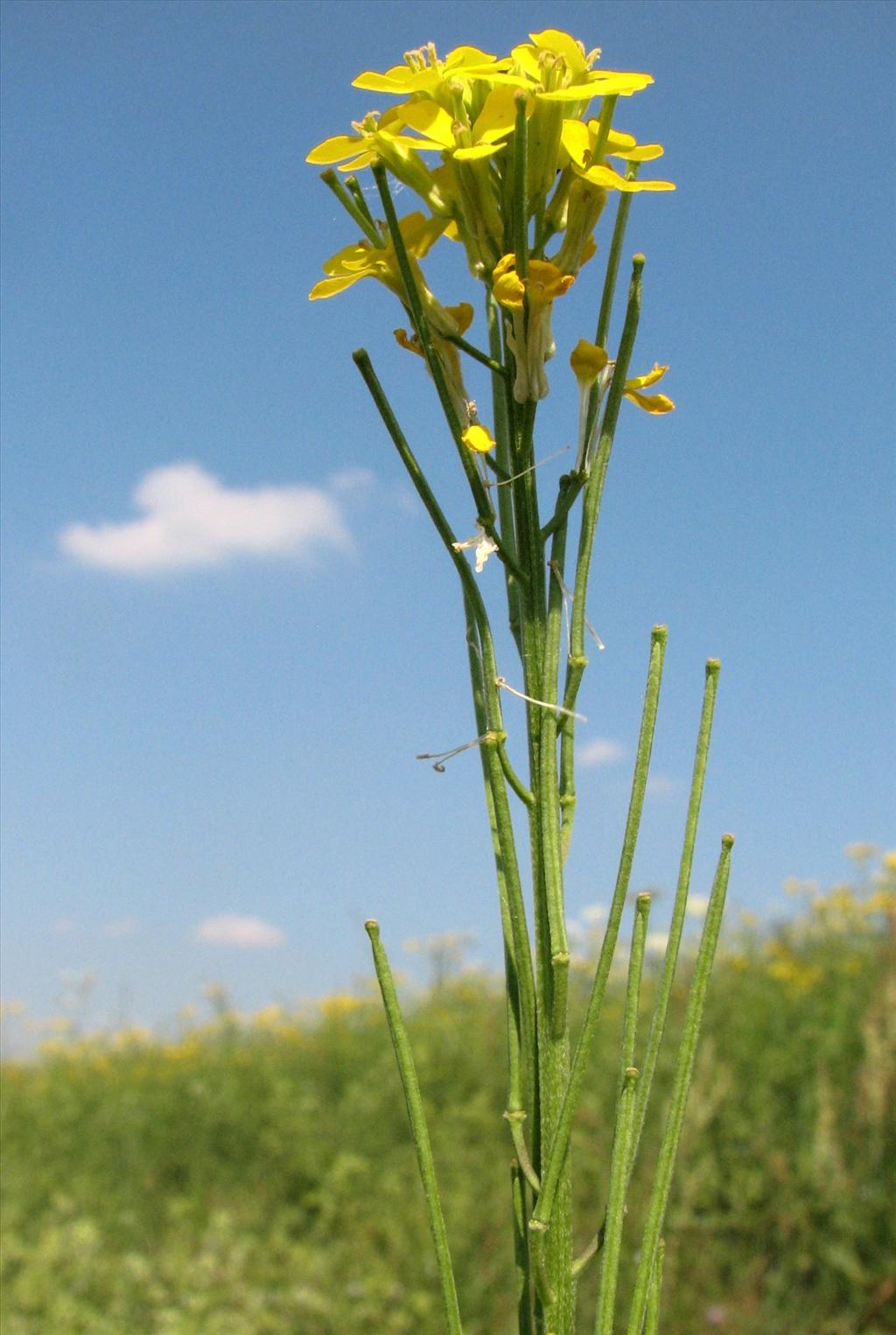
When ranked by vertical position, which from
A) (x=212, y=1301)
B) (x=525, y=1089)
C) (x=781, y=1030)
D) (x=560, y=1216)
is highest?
(x=781, y=1030)

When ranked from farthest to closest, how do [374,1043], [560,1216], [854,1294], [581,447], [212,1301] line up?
[374,1043]
[212,1301]
[854,1294]
[581,447]
[560,1216]

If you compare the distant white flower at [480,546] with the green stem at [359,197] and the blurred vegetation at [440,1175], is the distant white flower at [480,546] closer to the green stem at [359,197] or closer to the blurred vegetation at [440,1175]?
the green stem at [359,197]

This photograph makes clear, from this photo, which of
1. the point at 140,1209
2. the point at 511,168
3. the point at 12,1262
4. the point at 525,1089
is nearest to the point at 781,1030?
the point at 140,1209

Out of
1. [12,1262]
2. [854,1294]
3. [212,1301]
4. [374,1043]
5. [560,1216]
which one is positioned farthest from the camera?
[374,1043]

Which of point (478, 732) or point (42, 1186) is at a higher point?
point (478, 732)

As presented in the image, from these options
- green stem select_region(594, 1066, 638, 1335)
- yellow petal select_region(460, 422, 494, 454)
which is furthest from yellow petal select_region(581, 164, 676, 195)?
green stem select_region(594, 1066, 638, 1335)

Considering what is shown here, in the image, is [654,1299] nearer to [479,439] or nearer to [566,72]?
[479,439]

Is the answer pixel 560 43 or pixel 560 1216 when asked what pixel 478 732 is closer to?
pixel 560 1216
